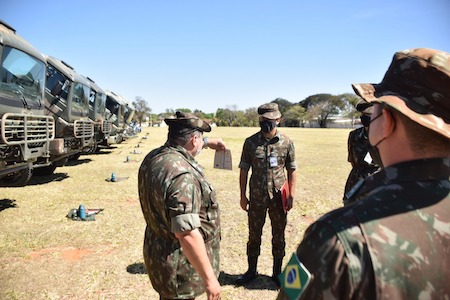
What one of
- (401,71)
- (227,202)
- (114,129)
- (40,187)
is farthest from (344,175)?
(114,129)

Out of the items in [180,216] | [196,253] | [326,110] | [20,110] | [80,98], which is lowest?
[196,253]

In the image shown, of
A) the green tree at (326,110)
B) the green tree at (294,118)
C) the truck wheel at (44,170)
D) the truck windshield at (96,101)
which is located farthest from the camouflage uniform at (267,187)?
the green tree at (326,110)

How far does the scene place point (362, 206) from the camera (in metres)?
0.88

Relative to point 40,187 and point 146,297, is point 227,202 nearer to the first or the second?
point 146,297

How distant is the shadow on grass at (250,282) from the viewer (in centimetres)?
346

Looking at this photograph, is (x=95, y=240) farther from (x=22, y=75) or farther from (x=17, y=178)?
(x=22, y=75)

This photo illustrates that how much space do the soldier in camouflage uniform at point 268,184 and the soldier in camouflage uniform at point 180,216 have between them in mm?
1420

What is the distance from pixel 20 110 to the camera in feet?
18.6

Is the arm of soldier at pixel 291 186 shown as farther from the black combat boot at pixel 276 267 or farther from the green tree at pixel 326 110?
the green tree at pixel 326 110

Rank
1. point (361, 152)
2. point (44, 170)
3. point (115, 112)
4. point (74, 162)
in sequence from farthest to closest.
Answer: point (115, 112) < point (74, 162) < point (44, 170) < point (361, 152)

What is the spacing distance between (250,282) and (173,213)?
2.18 metres

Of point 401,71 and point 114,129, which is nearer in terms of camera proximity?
point 401,71

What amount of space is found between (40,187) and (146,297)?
567 centimetres

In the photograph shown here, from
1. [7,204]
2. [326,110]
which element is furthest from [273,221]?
[326,110]
